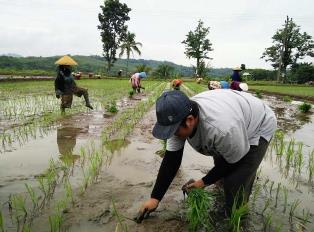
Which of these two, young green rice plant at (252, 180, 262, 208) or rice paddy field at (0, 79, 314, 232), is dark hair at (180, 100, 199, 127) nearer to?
rice paddy field at (0, 79, 314, 232)

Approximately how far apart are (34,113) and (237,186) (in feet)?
22.7

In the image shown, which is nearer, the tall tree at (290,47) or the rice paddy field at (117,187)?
the rice paddy field at (117,187)

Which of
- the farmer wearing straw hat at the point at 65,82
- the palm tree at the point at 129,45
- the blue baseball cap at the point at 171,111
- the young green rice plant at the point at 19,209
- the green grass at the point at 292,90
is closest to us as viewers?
the blue baseball cap at the point at 171,111

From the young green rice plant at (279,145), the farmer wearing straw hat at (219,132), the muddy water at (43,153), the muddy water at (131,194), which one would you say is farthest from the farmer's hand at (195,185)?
the young green rice plant at (279,145)

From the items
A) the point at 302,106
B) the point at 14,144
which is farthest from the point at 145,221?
the point at 302,106

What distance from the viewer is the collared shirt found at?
76.5 inches

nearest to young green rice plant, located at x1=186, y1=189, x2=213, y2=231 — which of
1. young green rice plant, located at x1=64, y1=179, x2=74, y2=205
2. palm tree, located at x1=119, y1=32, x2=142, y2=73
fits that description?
young green rice plant, located at x1=64, y1=179, x2=74, y2=205

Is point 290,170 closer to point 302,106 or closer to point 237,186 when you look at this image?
point 237,186

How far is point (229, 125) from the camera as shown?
1.92 m

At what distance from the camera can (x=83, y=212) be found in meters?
2.69

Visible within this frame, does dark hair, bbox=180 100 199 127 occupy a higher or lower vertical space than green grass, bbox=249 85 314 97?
higher

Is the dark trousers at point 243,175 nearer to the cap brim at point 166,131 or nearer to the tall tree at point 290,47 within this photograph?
the cap brim at point 166,131

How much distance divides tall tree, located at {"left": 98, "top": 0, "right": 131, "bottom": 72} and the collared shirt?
37.2 meters

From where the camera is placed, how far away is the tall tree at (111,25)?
38.8 meters
